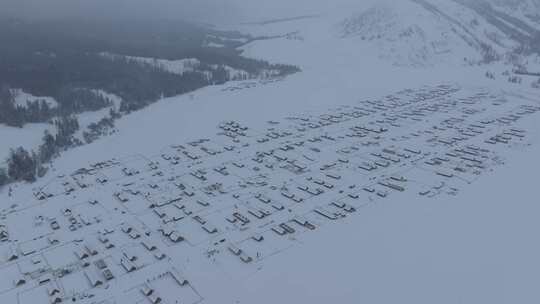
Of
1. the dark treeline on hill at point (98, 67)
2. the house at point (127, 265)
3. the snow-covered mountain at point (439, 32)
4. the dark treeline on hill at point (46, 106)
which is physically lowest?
the house at point (127, 265)

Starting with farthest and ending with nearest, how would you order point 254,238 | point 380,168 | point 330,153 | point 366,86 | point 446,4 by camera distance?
1. point 446,4
2. point 366,86
3. point 330,153
4. point 380,168
5. point 254,238

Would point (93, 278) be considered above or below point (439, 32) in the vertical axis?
below

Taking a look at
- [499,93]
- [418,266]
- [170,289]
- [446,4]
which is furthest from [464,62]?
[170,289]

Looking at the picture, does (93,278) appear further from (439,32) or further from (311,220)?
(439,32)

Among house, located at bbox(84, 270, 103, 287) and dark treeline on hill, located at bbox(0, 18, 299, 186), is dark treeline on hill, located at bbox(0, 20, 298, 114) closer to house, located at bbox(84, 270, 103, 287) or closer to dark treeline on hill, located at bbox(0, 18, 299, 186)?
dark treeline on hill, located at bbox(0, 18, 299, 186)

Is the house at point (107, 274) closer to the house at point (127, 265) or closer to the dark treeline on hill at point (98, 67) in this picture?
the house at point (127, 265)

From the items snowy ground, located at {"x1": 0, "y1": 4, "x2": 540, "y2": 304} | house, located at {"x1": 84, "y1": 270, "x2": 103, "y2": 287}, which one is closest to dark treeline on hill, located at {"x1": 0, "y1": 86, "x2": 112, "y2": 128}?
snowy ground, located at {"x1": 0, "y1": 4, "x2": 540, "y2": 304}

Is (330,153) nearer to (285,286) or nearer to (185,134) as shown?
(185,134)

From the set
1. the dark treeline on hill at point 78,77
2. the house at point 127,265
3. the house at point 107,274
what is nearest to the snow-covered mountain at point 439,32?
the dark treeline on hill at point 78,77

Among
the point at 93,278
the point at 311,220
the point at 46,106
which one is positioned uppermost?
the point at 311,220

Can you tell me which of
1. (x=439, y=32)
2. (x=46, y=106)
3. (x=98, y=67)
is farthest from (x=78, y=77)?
(x=439, y=32)

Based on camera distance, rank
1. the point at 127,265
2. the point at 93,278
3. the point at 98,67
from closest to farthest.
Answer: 1. the point at 93,278
2. the point at 127,265
3. the point at 98,67
